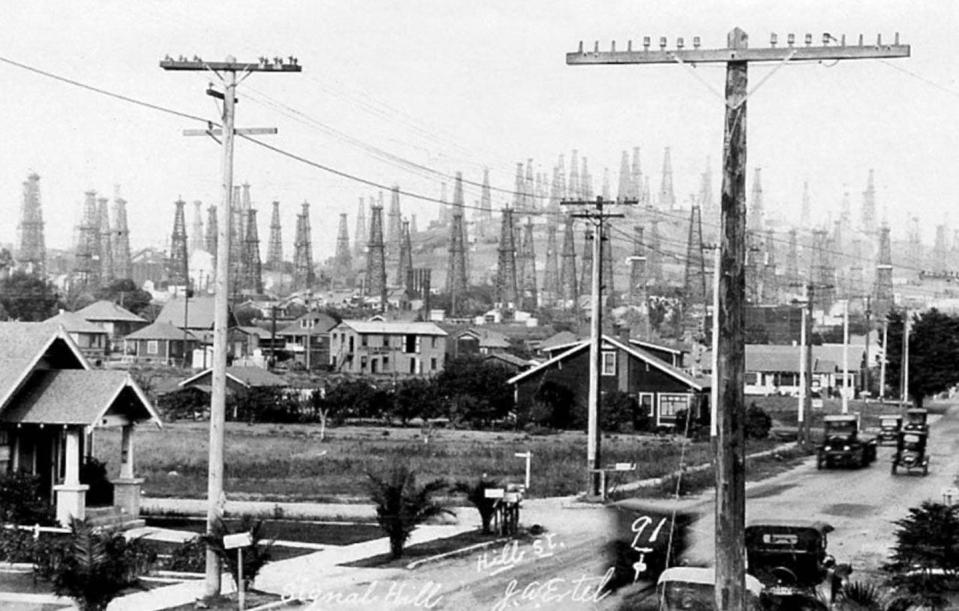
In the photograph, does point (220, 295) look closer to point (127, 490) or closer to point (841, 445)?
point (127, 490)

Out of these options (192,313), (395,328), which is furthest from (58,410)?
(192,313)

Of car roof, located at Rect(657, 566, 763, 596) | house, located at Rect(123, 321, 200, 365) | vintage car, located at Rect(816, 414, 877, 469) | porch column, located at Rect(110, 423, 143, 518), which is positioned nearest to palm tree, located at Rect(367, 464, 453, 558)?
porch column, located at Rect(110, 423, 143, 518)

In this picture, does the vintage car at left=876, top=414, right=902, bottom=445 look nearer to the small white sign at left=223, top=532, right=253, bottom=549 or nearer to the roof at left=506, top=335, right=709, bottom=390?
the roof at left=506, top=335, right=709, bottom=390

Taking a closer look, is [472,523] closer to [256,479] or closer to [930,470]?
[256,479]

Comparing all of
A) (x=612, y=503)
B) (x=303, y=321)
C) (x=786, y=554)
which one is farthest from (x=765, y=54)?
(x=303, y=321)

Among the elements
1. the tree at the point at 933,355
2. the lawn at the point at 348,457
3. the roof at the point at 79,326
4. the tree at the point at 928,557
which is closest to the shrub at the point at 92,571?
the tree at the point at 928,557

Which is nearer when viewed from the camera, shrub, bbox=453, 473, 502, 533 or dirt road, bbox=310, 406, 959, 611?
dirt road, bbox=310, 406, 959, 611

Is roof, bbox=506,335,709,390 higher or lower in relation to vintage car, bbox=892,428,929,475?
higher
